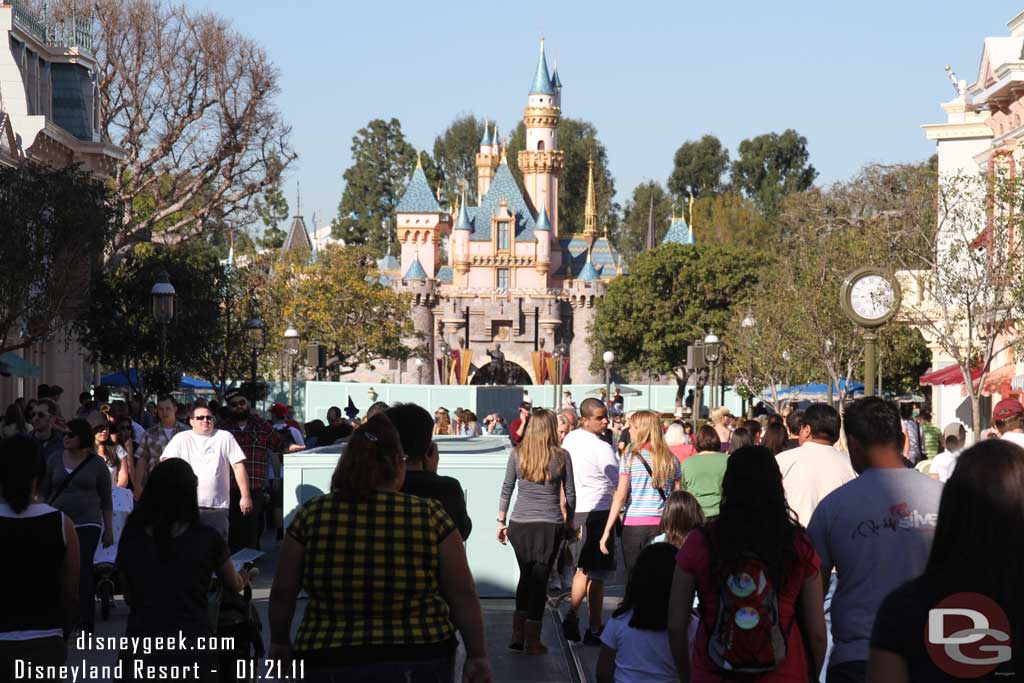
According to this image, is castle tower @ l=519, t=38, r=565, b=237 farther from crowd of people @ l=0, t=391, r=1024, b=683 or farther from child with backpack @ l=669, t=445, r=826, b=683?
child with backpack @ l=669, t=445, r=826, b=683

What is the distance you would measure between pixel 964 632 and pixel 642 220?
106200 millimetres

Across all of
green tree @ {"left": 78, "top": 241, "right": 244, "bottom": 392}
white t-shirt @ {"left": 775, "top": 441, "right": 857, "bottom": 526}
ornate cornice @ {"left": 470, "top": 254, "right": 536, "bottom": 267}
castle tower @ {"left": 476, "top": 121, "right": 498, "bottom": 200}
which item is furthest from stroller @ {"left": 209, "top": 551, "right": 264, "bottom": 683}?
castle tower @ {"left": 476, "top": 121, "right": 498, "bottom": 200}

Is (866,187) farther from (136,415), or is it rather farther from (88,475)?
(88,475)

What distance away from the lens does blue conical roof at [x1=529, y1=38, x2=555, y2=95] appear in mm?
100562

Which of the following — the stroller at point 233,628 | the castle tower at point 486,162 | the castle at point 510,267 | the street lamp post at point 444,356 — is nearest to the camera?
the stroller at point 233,628

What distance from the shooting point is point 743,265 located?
73.6 meters

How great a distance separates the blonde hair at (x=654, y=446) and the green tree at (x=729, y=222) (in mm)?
79507

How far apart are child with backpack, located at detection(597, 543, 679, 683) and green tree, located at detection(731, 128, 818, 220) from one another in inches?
3619

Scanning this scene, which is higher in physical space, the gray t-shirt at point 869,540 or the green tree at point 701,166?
the green tree at point 701,166

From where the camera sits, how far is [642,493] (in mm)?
10578

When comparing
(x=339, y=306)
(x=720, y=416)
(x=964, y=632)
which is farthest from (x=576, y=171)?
(x=964, y=632)

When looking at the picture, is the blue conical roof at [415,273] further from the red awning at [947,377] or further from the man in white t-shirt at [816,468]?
the man in white t-shirt at [816,468]

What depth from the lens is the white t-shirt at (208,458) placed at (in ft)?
35.2

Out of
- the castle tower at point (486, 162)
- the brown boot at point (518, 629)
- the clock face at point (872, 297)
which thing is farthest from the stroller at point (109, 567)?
the castle tower at point (486, 162)
